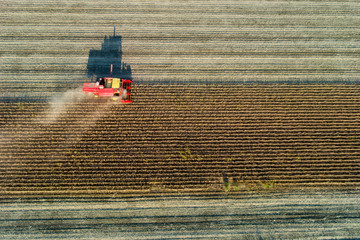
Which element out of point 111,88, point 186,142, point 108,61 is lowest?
point 186,142

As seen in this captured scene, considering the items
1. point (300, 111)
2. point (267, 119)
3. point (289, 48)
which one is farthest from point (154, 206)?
point (289, 48)

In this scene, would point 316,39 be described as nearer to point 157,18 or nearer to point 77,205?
point 157,18

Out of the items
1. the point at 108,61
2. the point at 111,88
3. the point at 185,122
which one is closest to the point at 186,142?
the point at 185,122

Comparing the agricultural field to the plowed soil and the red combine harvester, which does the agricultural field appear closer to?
the plowed soil

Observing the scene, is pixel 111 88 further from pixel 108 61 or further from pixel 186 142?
pixel 186 142

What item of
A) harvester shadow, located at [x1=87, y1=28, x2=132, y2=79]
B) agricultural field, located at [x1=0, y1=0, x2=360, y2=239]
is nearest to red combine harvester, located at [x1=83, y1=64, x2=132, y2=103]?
agricultural field, located at [x1=0, y1=0, x2=360, y2=239]
